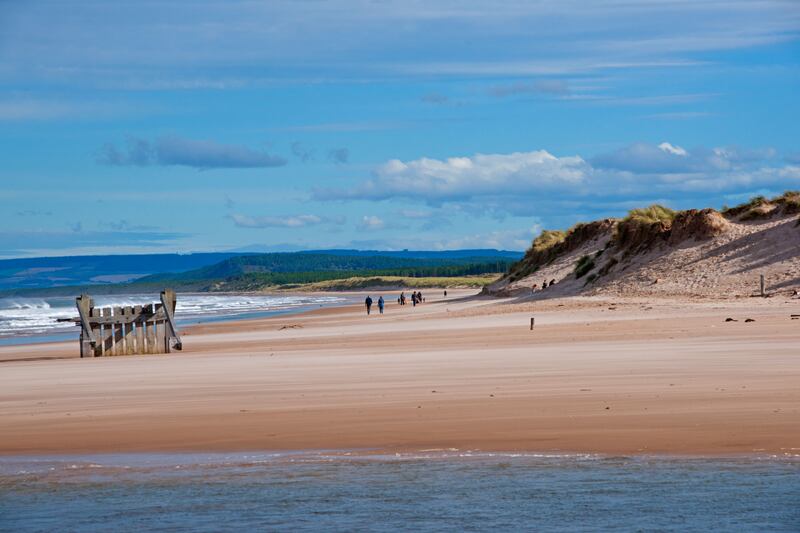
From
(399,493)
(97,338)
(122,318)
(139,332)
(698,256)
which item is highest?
(698,256)

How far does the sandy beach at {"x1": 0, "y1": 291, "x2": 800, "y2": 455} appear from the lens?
37.9 ft

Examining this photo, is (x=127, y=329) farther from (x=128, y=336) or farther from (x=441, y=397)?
(x=441, y=397)

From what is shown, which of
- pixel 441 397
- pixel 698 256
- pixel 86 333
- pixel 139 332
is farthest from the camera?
pixel 698 256

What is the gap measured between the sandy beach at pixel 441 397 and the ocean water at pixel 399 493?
0.66 metres

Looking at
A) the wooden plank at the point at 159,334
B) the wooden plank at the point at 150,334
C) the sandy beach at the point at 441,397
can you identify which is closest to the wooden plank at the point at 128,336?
the wooden plank at the point at 150,334

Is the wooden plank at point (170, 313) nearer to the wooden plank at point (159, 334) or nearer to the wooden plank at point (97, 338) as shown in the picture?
the wooden plank at point (159, 334)

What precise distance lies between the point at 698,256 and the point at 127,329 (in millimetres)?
27642

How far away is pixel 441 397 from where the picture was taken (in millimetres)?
14492

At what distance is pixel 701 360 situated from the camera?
1800cm

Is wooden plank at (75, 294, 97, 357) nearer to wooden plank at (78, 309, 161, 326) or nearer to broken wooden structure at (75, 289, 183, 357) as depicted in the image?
broken wooden structure at (75, 289, 183, 357)

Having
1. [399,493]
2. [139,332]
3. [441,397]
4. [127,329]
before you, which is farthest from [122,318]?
[399,493]

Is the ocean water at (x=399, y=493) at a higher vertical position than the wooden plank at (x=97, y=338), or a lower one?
lower

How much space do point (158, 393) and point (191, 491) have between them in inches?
275

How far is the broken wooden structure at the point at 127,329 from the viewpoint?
27562 millimetres
